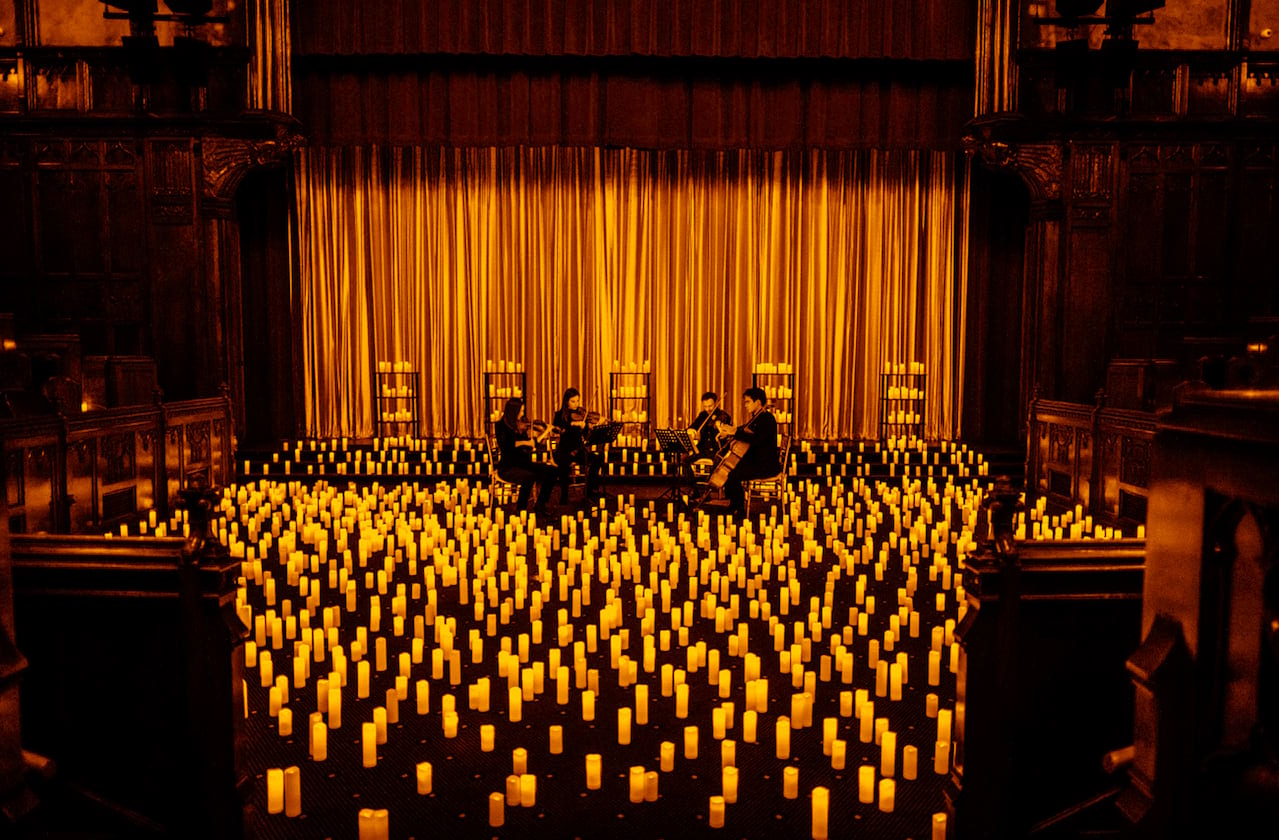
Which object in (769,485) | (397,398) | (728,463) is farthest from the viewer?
(397,398)

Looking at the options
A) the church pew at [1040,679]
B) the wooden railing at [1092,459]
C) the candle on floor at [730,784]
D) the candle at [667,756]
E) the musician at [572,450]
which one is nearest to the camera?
the church pew at [1040,679]

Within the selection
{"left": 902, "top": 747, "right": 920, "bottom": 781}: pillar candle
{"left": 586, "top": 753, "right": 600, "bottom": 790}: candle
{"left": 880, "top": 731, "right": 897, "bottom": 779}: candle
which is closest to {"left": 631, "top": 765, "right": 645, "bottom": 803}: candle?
{"left": 586, "top": 753, "right": 600, "bottom": 790}: candle

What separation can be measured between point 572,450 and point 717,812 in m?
6.26

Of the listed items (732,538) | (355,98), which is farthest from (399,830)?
(355,98)

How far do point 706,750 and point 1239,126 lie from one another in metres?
11.8

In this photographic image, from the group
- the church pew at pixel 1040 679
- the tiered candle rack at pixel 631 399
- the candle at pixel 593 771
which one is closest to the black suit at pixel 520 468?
the tiered candle rack at pixel 631 399

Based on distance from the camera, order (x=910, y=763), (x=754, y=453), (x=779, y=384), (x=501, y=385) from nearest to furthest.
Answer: (x=910, y=763), (x=754, y=453), (x=501, y=385), (x=779, y=384)

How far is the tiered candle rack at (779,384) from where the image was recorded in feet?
44.1

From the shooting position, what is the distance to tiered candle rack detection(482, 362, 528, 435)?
1380 cm

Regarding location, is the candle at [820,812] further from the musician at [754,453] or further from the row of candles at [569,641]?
the musician at [754,453]

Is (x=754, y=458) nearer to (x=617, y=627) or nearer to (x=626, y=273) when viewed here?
(x=617, y=627)

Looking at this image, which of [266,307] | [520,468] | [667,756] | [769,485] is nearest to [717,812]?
[667,756]

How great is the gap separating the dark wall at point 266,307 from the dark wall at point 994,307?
10071 millimetres

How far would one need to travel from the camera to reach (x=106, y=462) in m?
8.26
